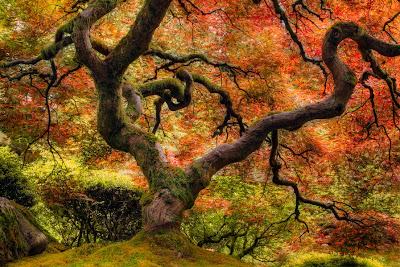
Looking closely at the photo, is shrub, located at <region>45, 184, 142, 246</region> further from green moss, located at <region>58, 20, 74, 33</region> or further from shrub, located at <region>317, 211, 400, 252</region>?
shrub, located at <region>317, 211, 400, 252</region>

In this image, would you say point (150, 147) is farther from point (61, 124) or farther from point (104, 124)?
point (61, 124)

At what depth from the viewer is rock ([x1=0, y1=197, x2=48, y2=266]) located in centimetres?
249

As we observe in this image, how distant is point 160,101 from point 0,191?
3.50 m

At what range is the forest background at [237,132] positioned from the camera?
4852 millimetres

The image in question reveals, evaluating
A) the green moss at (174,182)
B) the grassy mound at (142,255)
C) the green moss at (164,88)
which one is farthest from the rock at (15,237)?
the green moss at (164,88)

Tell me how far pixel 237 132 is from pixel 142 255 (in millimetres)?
4058

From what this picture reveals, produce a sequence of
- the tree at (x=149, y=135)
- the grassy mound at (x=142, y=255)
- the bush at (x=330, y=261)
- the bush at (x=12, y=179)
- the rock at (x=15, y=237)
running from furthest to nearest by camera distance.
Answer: the bush at (x=330, y=261) → the bush at (x=12, y=179) → the tree at (x=149, y=135) → the rock at (x=15, y=237) → the grassy mound at (x=142, y=255)

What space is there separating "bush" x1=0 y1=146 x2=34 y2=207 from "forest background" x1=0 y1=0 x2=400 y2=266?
0.02 metres

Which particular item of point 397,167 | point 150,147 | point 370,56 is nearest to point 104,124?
point 150,147

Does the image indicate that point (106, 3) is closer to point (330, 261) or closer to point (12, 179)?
point (12, 179)

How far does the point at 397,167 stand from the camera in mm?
5301

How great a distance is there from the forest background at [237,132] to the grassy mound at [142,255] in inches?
88.8

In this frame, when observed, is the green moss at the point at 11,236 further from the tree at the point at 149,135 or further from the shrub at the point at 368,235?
the shrub at the point at 368,235

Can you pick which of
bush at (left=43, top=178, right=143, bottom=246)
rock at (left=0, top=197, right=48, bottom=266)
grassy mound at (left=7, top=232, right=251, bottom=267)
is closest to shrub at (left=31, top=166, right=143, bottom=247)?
bush at (left=43, top=178, right=143, bottom=246)
